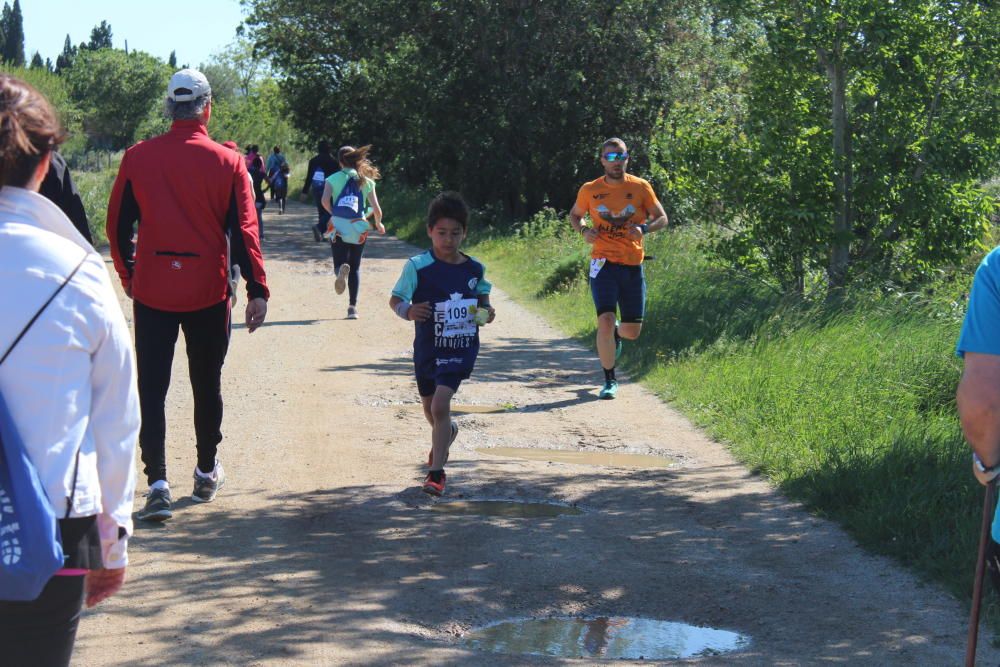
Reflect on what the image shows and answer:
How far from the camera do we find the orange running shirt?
963 centimetres

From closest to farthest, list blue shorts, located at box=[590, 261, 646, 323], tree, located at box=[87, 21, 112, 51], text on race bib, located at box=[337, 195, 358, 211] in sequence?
1. blue shorts, located at box=[590, 261, 646, 323]
2. text on race bib, located at box=[337, 195, 358, 211]
3. tree, located at box=[87, 21, 112, 51]

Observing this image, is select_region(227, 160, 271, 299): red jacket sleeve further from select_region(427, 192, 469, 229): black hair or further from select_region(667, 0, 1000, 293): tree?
select_region(667, 0, 1000, 293): tree

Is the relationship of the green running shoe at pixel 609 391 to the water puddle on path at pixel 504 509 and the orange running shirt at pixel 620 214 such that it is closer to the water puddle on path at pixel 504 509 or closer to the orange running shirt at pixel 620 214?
the orange running shirt at pixel 620 214

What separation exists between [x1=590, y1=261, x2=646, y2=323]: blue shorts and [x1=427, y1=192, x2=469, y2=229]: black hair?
3.20 metres

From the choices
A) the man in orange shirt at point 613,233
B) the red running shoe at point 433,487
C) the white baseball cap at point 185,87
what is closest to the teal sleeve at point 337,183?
the man in orange shirt at point 613,233

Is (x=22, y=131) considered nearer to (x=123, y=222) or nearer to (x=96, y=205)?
(x=123, y=222)

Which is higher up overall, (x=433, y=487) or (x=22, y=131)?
(x=22, y=131)

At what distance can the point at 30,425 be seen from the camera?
7.83 ft

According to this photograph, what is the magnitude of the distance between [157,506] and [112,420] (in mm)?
3502

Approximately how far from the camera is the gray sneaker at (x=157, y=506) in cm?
590

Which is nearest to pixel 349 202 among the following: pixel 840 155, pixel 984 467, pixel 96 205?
pixel 840 155

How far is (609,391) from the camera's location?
9625mm

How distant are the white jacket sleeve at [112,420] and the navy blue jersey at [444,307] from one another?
403 centimetres

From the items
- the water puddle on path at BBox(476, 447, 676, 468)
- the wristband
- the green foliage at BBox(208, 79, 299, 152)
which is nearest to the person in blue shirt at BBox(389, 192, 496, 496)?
the wristband
